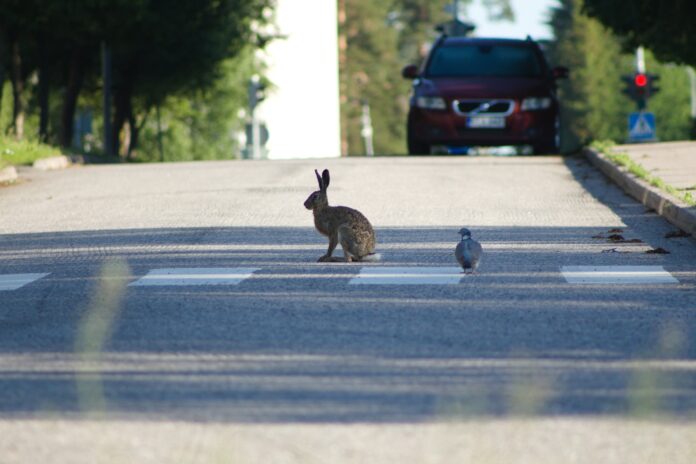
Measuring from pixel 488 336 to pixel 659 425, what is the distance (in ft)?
7.38

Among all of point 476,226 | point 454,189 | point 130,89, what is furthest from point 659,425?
point 130,89

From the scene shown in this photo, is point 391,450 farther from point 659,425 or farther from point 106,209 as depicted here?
point 106,209

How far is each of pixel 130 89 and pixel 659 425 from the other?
4151 cm

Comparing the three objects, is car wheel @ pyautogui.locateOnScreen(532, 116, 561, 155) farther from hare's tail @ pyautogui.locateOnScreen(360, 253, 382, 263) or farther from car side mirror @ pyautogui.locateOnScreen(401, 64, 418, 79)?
hare's tail @ pyautogui.locateOnScreen(360, 253, 382, 263)

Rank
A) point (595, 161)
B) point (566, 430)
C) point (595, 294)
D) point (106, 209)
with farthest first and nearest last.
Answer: point (595, 161)
point (106, 209)
point (595, 294)
point (566, 430)

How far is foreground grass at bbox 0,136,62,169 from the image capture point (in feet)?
84.5

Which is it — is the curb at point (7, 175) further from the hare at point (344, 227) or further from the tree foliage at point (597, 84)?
the tree foliage at point (597, 84)

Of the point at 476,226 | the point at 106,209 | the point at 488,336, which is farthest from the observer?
the point at 106,209

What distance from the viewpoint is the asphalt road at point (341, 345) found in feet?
18.6

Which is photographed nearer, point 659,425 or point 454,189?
point 659,425

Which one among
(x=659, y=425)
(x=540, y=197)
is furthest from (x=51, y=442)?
(x=540, y=197)

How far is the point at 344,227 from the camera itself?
36.4 feet

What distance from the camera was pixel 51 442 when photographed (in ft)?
18.5

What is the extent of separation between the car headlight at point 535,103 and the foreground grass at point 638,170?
1054 mm
